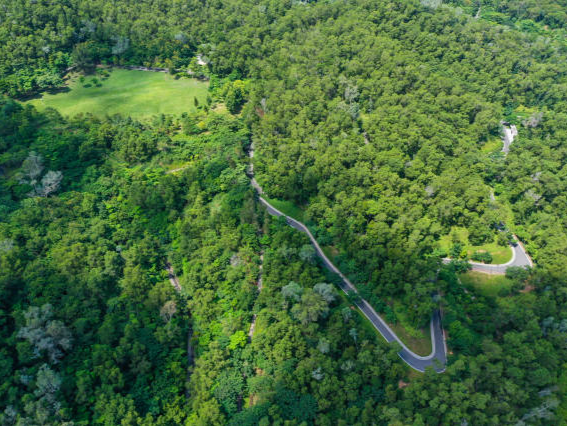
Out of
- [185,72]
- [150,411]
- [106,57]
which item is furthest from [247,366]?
[106,57]

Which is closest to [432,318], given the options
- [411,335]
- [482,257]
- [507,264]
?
[411,335]

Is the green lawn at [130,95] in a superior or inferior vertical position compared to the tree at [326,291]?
inferior

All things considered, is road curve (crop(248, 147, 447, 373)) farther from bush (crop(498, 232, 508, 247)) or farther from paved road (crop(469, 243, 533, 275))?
bush (crop(498, 232, 508, 247))

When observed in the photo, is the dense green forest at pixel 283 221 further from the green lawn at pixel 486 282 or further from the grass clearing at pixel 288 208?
the green lawn at pixel 486 282

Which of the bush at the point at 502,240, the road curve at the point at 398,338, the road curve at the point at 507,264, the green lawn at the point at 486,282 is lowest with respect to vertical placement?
the road curve at the point at 398,338

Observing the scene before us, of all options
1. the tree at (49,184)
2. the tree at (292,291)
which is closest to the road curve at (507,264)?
the tree at (292,291)

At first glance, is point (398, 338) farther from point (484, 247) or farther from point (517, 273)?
point (484, 247)
